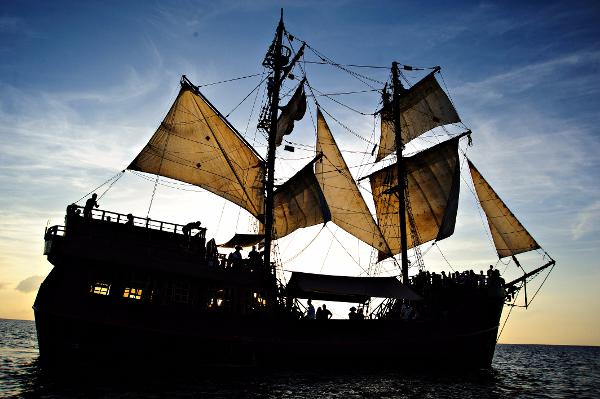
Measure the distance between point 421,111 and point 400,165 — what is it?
708cm

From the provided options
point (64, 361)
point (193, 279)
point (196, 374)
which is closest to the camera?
point (64, 361)

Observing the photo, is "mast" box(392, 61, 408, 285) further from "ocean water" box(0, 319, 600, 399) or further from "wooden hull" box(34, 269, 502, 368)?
"ocean water" box(0, 319, 600, 399)

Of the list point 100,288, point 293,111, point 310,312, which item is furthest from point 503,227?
point 100,288

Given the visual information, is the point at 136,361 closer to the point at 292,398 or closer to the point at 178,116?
the point at 292,398

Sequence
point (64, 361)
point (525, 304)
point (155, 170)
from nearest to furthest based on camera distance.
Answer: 1. point (64, 361)
2. point (155, 170)
3. point (525, 304)

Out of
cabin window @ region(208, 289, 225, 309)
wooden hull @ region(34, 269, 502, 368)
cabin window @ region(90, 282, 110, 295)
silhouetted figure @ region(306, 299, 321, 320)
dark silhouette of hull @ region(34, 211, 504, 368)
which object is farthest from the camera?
silhouetted figure @ region(306, 299, 321, 320)

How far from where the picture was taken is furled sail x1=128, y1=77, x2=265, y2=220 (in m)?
25.7

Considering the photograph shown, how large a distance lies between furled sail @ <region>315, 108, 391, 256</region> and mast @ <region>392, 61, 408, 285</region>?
2449mm

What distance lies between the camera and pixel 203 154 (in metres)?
26.9

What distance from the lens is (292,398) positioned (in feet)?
51.3

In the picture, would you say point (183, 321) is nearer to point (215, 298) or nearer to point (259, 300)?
point (215, 298)

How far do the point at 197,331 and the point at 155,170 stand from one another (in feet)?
33.4

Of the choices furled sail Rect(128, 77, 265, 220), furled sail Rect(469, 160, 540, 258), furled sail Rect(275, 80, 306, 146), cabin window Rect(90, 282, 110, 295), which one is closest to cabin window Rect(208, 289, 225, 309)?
cabin window Rect(90, 282, 110, 295)

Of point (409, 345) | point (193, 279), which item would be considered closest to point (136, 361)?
point (193, 279)
